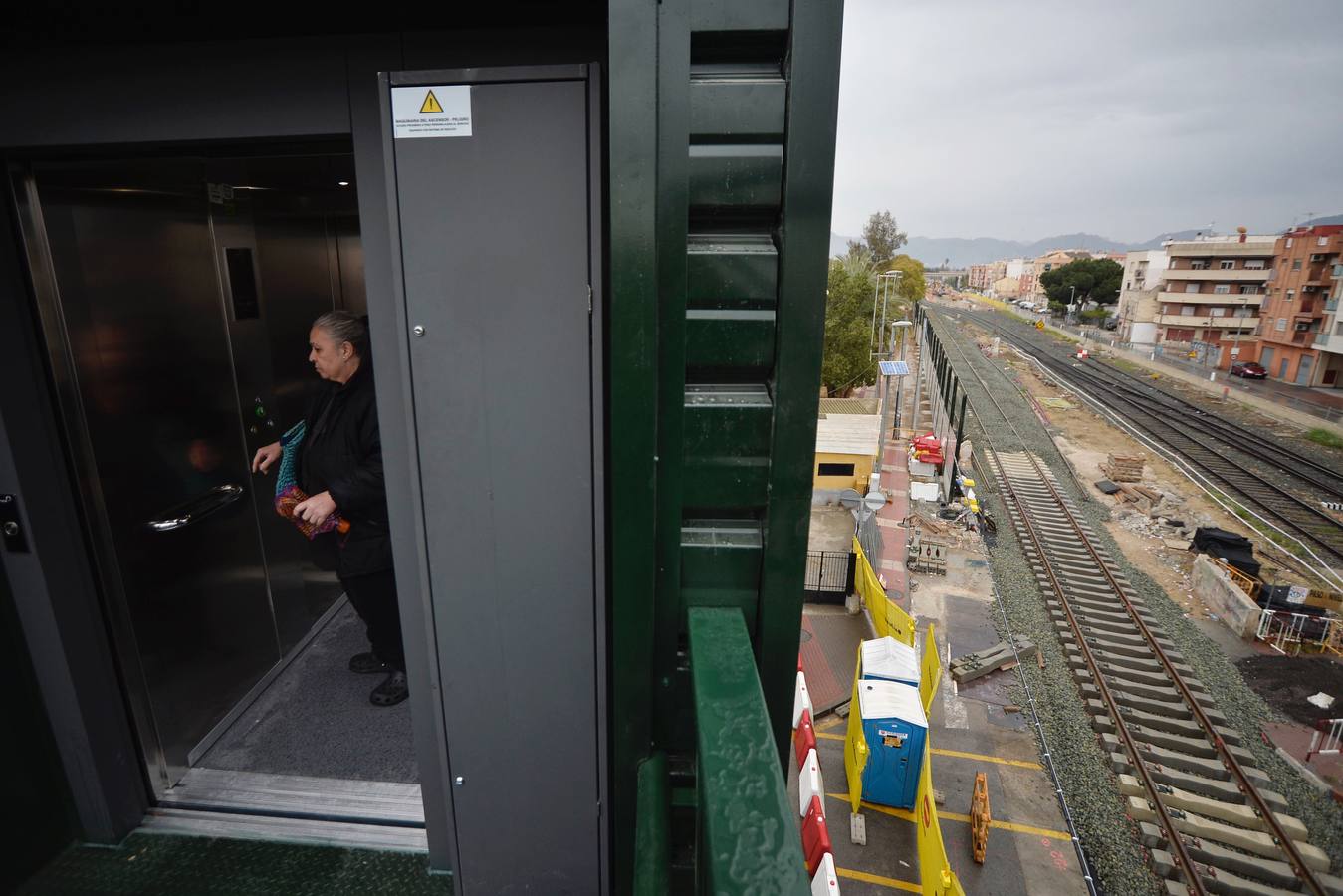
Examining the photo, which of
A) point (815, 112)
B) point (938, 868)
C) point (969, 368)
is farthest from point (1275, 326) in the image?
point (815, 112)

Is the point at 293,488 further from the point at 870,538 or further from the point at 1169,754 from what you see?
the point at 870,538

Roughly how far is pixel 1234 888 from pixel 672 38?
1195cm

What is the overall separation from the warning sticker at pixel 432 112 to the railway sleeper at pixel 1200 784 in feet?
40.9

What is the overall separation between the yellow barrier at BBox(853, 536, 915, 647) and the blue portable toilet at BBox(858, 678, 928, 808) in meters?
1.85

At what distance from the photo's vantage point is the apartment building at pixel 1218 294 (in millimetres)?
47281

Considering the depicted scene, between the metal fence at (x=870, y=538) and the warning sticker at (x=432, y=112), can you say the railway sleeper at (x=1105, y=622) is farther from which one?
the warning sticker at (x=432, y=112)

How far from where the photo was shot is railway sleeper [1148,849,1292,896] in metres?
8.38

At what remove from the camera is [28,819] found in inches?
101

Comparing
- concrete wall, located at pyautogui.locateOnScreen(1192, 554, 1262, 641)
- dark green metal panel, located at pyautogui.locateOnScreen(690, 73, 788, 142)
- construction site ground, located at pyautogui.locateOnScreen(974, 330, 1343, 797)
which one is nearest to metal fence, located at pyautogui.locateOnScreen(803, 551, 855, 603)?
construction site ground, located at pyautogui.locateOnScreen(974, 330, 1343, 797)

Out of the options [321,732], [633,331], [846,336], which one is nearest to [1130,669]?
[321,732]

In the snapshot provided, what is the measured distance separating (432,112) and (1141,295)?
2804 inches

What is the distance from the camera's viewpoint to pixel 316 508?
9.40ft

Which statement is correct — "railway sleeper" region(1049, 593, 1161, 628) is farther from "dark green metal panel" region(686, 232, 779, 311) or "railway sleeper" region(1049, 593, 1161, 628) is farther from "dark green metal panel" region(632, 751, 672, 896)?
"dark green metal panel" region(686, 232, 779, 311)

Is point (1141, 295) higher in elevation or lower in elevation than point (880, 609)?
higher
